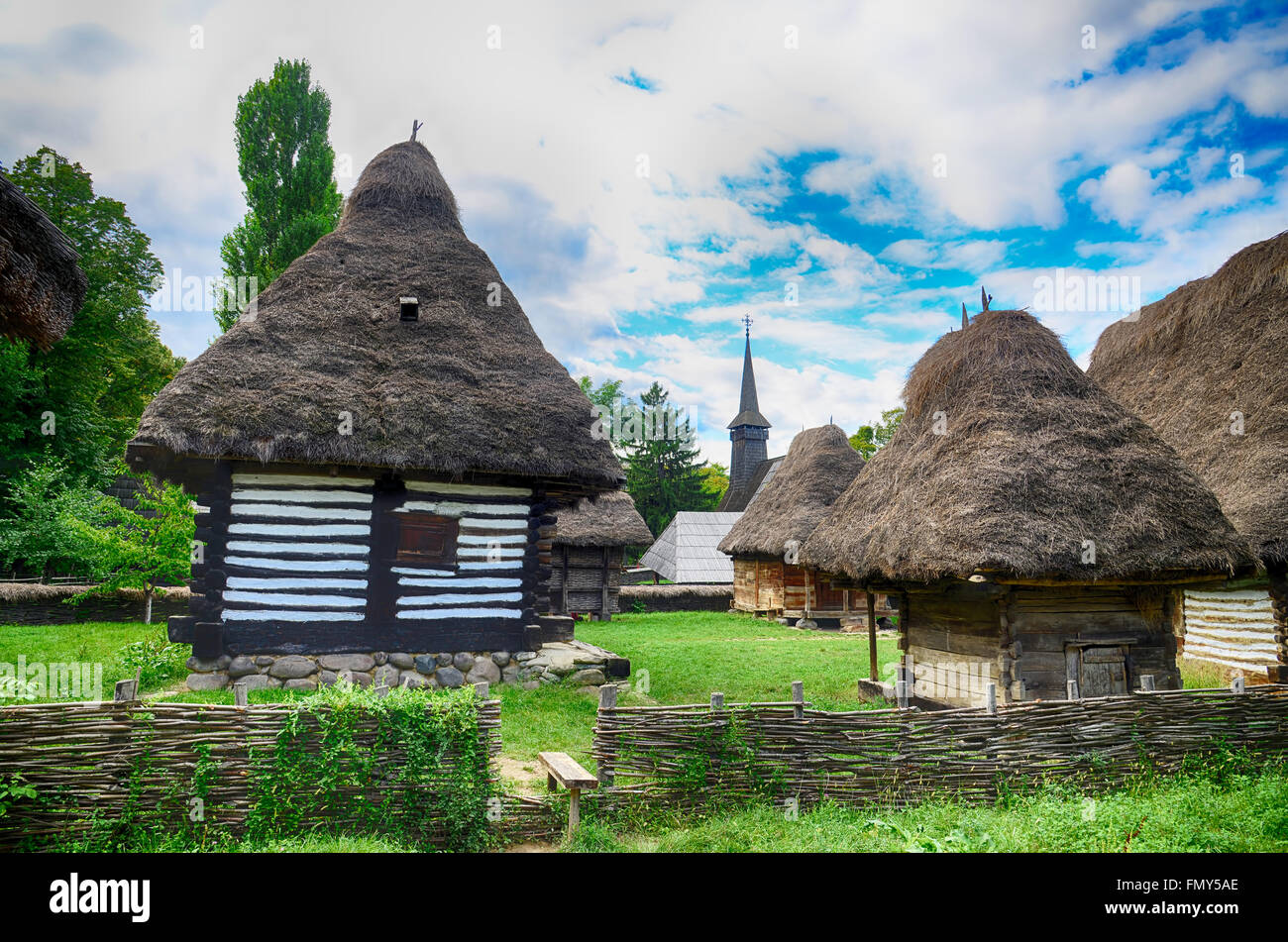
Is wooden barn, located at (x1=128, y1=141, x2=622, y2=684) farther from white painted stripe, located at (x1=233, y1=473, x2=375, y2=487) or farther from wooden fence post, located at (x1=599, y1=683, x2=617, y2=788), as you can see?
wooden fence post, located at (x1=599, y1=683, x2=617, y2=788)

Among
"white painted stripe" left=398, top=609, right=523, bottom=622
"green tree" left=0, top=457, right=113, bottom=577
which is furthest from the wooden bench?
"green tree" left=0, top=457, right=113, bottom=577

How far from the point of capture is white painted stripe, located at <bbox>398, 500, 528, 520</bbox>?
35.1ft

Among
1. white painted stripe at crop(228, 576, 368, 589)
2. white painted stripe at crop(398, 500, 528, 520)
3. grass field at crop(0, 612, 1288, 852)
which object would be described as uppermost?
white painted stripe at crop(398, 500, 528, 520)

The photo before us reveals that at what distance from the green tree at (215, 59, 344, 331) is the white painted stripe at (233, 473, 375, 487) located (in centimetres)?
1325

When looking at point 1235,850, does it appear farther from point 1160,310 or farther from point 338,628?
point 1160,310

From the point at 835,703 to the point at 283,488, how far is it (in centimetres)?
862

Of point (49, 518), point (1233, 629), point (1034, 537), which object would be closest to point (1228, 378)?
point (1233, 629)

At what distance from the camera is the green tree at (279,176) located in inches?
836

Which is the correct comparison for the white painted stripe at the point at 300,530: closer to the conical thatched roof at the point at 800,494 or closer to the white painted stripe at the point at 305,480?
the white painted stripe at the point at 305,480

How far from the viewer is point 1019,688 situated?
8.98 meters

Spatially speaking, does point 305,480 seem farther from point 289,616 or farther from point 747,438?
point 747,438

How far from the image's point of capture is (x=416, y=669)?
10375 mm

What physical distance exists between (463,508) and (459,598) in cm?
135
